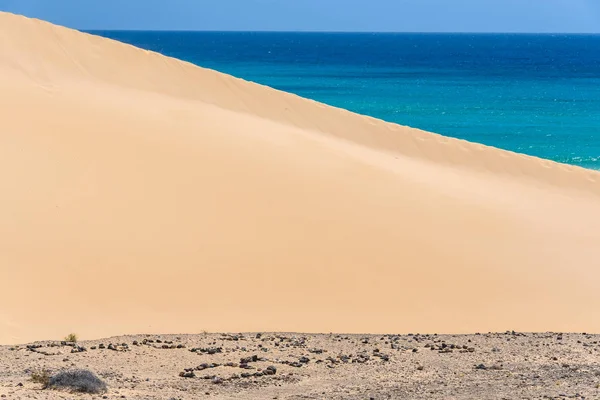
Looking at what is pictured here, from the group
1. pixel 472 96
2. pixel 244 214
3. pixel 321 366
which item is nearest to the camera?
pixel 321 366

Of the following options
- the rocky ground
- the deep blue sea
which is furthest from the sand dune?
the deep blue sea

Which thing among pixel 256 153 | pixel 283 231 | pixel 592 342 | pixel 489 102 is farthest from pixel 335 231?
pixel 489 102

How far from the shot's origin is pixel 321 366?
9438mm

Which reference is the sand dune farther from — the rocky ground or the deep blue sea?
the deep blue sea

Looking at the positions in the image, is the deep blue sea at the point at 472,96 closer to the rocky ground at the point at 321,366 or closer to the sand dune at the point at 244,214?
the sand dune at the point at 244,214

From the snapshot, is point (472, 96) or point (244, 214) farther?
point (472, 96)

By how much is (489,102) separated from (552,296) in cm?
3856

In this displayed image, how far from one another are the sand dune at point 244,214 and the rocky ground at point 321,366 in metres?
1.53

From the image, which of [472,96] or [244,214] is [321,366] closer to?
[244,214]

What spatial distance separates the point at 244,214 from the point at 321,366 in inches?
243

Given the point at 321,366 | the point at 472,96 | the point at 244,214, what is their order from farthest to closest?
1. the point at 472,96
2. the point at 244,214
3. the point at 321,366

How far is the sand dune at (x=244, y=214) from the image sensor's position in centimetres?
1277

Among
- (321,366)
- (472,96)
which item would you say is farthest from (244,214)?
(472,96)

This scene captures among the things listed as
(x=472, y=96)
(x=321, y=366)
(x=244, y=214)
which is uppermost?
(x=472, y=96)
